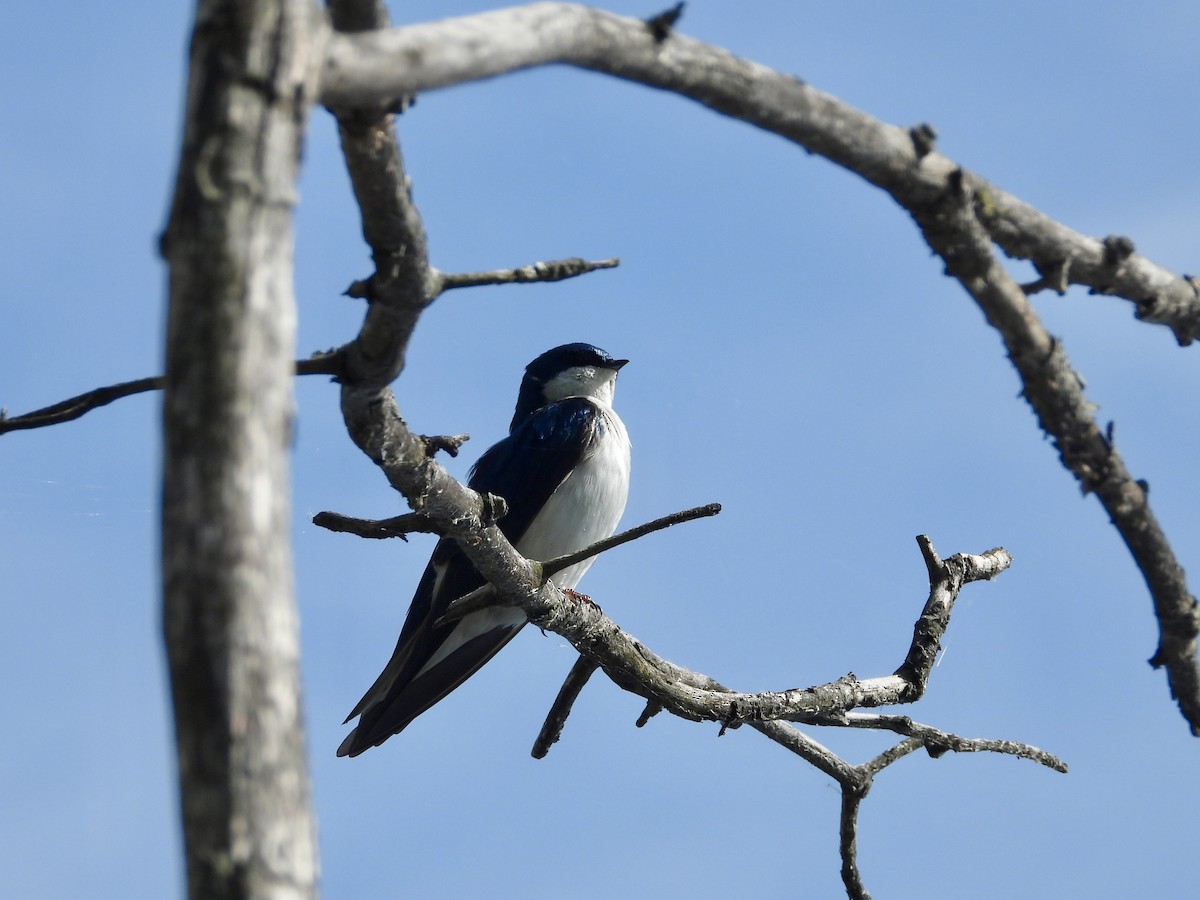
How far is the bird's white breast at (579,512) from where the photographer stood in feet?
20.8

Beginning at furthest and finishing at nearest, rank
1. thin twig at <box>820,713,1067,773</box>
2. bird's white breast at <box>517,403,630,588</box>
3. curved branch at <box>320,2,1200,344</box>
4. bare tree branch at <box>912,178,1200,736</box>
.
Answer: bird's white breast at <box>517,403,630,588</box> < thin twig at <box>820,713,1067,773</box> < bare tree branch at <box>912,178,1200,736</box> < curved branch at <box>320,2,1200,344</box>

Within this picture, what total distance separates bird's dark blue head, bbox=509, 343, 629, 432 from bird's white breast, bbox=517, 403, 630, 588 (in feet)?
3.61

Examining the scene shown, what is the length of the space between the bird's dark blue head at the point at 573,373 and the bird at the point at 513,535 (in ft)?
1.89

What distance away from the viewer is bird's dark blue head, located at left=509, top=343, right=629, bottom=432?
7.57 meters

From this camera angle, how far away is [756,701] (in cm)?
457

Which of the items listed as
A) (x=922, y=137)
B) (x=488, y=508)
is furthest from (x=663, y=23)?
(x=488, y=508)

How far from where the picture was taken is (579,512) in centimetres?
634

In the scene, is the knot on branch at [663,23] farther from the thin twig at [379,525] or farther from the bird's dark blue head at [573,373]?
the bird's dark blue head at [573,373]

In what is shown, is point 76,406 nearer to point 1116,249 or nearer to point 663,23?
point 663,23

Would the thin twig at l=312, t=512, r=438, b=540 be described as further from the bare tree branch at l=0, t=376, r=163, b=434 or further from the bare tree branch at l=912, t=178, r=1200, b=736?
the bare tree branch at l=912, t=178, r=1200, b=736

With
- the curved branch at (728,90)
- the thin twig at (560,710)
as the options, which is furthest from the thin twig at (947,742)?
the curved branch at (728,90)

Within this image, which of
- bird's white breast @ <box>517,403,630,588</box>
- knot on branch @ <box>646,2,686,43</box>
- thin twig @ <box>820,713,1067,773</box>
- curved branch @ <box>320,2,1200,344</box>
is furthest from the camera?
bird's white breast @ <box>517,403,630,588</box>

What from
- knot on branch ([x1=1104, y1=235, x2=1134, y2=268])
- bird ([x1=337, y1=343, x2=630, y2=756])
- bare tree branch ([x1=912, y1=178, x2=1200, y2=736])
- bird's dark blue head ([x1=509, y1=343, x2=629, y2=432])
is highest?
bird's dark blue head ([x1=509, y1=343, x2=629, y2=432])

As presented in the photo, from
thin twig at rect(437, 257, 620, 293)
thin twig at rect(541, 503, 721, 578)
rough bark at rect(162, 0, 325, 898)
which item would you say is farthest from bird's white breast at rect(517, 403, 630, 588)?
rough bark at rect(162, 0, 325, 898)
